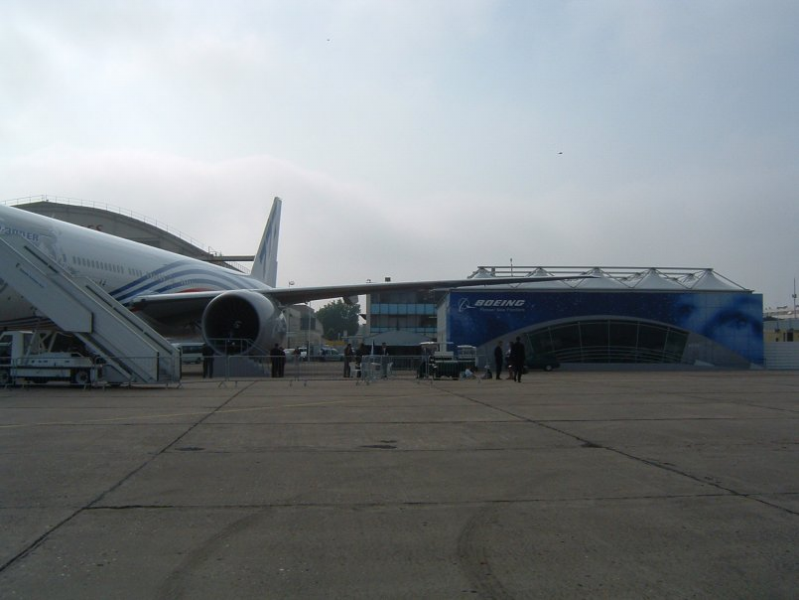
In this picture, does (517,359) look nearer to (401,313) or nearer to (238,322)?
(238,322)

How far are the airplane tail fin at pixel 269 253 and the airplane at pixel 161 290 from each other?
7948mm

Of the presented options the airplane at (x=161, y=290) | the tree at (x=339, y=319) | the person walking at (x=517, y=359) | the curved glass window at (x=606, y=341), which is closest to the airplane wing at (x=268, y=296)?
the airplane at (x=161, y=290)

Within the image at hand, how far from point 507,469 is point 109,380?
13.5m

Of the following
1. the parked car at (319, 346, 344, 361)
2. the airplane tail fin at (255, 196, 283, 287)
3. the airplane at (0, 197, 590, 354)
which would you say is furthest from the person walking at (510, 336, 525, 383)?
the airplane tail fin at (255, 196, 283, 287)

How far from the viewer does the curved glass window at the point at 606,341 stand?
37250mm

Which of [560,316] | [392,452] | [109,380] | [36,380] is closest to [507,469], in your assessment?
[392,452]

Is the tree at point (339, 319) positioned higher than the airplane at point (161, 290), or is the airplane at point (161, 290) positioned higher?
the tree at point (339, 319)

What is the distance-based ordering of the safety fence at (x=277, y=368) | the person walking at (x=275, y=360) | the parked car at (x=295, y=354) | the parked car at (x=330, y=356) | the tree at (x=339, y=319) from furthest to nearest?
the tree at (x=339, y=319), the parked car at (x=330, y=356), the parked car at (x=295, y=354), the person walking at (x=275, y=360), the safety fence at (x=277, y=368)

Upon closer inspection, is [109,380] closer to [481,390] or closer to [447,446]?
[481,390]

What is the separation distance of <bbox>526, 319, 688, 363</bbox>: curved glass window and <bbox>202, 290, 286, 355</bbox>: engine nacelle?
57.0 feet

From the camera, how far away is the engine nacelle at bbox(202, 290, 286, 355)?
23109 mm

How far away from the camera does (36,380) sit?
18.3 metres

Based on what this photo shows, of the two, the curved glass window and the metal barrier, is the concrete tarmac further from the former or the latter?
the curved glass window

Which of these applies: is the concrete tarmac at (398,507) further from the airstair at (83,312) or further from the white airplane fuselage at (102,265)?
the white airplane fuselage at (102,265)
